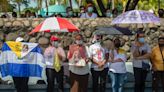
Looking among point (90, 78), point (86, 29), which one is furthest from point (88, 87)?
point (86, 29)

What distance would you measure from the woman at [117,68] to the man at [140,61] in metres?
0.36

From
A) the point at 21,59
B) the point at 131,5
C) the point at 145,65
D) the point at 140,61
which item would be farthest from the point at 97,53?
the point at 131,5

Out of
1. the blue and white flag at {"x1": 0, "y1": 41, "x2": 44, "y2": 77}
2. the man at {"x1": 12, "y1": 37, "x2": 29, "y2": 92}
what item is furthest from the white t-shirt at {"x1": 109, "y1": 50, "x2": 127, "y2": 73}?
the man at {"x1": 12, "y1": 37, "x2": 29, "y2": 92}

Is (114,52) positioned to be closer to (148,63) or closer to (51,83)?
(148,63)

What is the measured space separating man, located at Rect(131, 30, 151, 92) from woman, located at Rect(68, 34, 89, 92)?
4.42 feet

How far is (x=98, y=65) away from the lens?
1223cm

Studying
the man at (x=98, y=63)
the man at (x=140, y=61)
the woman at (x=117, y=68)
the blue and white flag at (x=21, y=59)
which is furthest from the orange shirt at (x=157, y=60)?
the blue and white flag at (x=21, y=59)

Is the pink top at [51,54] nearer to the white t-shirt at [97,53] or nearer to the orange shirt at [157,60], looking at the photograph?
the white t-shirt at [97,53]

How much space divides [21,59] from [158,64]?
138 inches

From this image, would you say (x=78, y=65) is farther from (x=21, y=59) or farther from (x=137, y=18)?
(x=137, y=18)

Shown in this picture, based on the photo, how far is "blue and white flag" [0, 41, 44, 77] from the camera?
12.5m

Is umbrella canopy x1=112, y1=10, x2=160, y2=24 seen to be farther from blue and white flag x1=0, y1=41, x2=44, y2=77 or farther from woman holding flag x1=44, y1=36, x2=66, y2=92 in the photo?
blue and white flag x1=0, y1=41, x2=44, y2=77

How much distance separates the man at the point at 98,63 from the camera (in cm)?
1222

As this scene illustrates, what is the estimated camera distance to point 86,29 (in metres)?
20.9
